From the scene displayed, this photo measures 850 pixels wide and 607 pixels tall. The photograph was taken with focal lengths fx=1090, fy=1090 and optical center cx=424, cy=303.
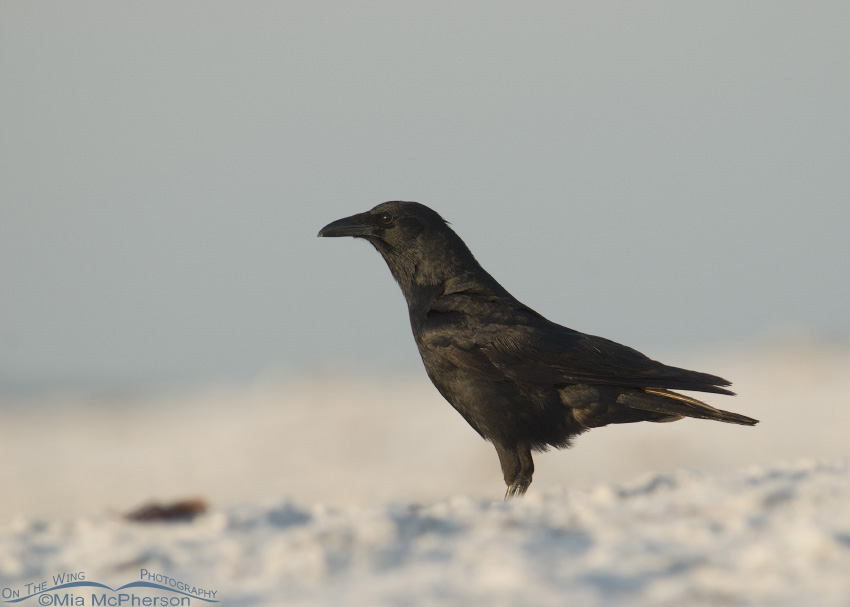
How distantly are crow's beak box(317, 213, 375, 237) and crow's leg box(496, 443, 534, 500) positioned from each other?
6.06 feet

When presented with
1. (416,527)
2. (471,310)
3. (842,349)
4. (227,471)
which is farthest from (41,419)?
(416,527)

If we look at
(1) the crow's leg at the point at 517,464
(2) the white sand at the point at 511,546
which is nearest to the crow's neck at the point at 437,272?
(1) the crow's leg at the point at 517,464

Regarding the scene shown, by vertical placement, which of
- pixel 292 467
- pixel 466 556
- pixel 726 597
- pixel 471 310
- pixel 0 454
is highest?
pixel 0 454

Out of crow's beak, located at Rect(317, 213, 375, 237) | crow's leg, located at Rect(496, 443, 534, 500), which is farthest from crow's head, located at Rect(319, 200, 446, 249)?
crow's leg, located at Rect(496, 443, 534, 500)

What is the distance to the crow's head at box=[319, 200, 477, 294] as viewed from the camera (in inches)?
284

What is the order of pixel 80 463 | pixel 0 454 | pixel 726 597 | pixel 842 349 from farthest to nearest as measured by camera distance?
pixel 842 349 < pixel 0 454 < pixel 80 463 < pixel 726 597

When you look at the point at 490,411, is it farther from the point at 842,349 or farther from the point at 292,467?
the point at 842,349

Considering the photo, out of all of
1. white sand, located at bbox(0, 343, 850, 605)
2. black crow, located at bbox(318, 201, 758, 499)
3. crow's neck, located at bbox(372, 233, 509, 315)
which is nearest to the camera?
white sand, located at bbox(0, 343, 850, 605)

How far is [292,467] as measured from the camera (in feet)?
62.0

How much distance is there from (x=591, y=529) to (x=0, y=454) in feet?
70.3

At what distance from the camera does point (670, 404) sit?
6.40 meters

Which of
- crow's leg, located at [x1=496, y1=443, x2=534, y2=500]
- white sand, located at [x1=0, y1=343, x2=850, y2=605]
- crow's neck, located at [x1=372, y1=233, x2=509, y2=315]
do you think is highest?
crow's neck, located at [x1=372, y1=233, x2=509, y2=315]

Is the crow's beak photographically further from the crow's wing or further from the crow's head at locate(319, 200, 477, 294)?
the crow's wing

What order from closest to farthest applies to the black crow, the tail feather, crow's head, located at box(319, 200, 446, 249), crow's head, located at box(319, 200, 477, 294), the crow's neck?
the tail feather
the black crow
the crow's neck
crow's head, located at box(319, 200, 477, 294)
crow's head, located at box(319, 200, 446, 249)
